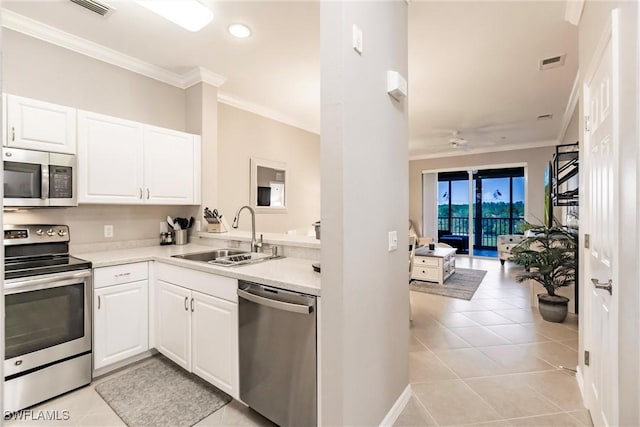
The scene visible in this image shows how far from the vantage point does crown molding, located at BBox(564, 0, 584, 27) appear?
228 centimetres

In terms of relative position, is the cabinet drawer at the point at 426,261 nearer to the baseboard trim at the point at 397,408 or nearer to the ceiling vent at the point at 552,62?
the ceiling vent at the point at 552,62

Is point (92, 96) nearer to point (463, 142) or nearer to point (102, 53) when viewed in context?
point (102, 53)

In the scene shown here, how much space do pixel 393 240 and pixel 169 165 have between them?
248cm

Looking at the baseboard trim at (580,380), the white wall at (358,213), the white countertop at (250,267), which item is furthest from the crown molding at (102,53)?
the baseboard trim at (580,380)

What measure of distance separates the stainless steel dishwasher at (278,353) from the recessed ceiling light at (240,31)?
2.15m

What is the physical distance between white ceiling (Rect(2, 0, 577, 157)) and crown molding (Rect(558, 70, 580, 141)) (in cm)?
7

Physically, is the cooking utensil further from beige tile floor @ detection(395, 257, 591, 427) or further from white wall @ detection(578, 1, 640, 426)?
white wall @ detection(578, 1, 640, 426)

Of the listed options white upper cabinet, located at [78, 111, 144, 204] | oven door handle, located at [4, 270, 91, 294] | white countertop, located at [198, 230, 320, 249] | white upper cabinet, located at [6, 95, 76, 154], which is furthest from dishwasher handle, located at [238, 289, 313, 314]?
white upper cabinet, located at [6, 95, 76, 154]

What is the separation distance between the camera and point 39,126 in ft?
7.95

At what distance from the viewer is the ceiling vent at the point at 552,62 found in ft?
10.5

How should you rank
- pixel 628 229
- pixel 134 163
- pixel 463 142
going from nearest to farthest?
pixel 628 229 < pixel 134 163 < pixel 463 142

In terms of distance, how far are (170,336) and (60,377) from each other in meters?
0.73

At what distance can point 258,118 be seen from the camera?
4.73 metres

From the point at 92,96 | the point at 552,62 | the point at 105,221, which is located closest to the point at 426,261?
the point at 552,62
